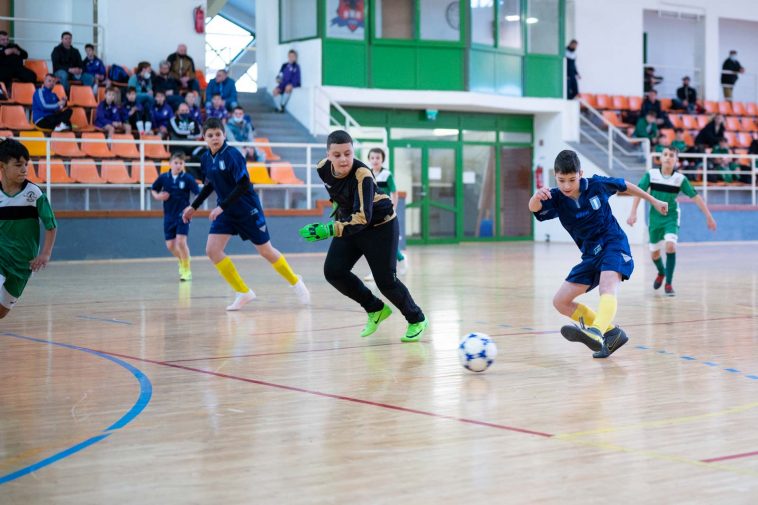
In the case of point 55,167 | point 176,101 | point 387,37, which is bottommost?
point 55,167

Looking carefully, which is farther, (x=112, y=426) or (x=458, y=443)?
(x=112, y=426)

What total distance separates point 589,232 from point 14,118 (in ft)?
51.8

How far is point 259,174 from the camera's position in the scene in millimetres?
21859

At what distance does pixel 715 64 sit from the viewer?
3334cm

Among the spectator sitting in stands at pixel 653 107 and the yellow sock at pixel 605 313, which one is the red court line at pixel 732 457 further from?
the spectator sitting in stands at pixel 653 107

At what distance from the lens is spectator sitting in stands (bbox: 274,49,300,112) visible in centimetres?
2545

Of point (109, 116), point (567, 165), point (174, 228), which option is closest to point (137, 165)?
point (109, 116)

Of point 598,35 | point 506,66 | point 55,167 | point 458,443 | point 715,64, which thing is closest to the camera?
point 458,443

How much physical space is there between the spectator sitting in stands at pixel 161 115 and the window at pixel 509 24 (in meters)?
10.6

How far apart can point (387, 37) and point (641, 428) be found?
22.7 meters

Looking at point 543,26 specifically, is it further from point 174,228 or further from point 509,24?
point 174,228

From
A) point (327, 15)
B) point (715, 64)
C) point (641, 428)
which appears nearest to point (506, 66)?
point (327, 15)

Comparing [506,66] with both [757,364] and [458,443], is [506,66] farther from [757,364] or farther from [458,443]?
[458,443]

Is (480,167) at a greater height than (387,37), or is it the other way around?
(387,37)
